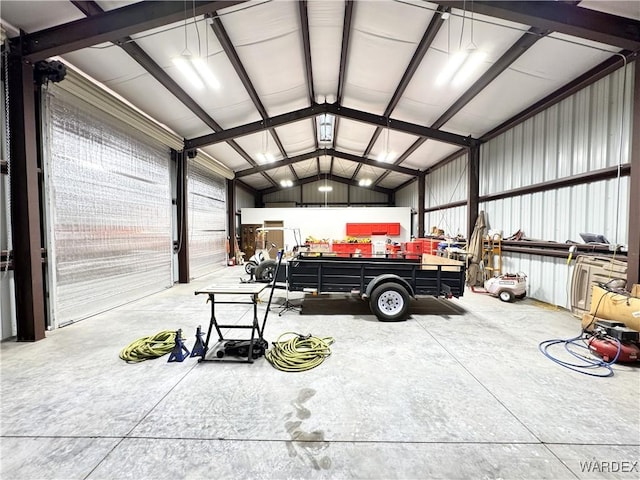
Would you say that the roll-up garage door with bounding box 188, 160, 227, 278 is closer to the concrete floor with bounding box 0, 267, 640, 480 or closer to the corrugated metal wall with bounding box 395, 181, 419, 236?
the concrete floor with bounding box 0, 267, 640, 480

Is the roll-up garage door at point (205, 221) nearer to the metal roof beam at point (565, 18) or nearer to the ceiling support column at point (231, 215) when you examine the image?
the ceiling support column at point (231, 215)

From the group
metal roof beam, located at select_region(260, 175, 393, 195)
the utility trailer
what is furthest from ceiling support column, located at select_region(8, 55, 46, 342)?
metal roof beam, located at select_region(260, 175, 393, 195)

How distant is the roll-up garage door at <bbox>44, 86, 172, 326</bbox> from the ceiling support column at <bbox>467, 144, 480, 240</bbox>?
8514 mm

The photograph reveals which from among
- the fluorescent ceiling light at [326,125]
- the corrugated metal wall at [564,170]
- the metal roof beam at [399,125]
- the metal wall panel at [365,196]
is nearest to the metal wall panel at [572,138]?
the corrugated metal wall at [564,170]

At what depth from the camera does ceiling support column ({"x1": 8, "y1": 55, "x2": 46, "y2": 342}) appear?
3.46 metres

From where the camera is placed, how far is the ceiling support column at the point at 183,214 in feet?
24.7

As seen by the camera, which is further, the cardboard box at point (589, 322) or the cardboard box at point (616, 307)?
the cardboard box at point (589, 322)

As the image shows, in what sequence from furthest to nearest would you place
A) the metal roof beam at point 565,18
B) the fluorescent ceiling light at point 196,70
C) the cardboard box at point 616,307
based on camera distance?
the fluorescent ceiling light at point 196,70
the metal roof beam at point 565,18
the cardboard box at point 616,307

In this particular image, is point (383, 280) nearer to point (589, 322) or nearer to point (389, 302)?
point (389, 302)

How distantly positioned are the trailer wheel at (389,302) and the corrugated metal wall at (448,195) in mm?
5744

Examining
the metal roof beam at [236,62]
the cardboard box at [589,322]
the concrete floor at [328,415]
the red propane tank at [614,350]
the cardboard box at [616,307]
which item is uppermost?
the metal roof beam at [236,62]

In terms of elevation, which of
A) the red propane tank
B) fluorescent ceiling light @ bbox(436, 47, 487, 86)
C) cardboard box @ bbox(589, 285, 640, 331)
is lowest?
the red propane tank

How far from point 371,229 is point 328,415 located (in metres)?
11.4

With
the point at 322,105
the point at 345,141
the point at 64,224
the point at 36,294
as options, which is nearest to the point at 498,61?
the point at 322,105
